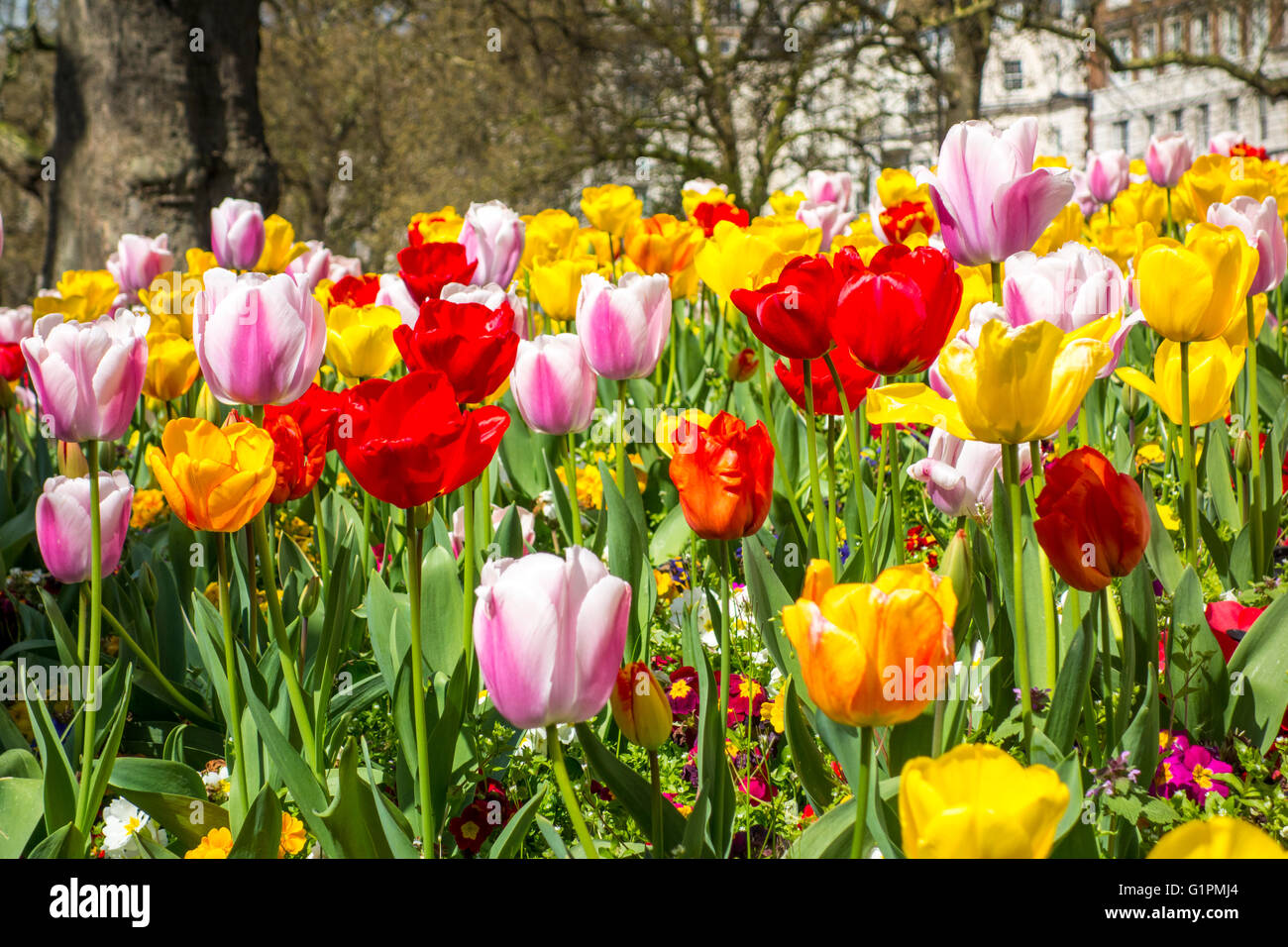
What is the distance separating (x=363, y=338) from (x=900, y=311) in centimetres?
105

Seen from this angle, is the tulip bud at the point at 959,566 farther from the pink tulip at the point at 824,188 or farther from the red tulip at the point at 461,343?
the pink tulip at the point at 824,188

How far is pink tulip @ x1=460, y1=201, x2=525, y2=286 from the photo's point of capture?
2.83 metres

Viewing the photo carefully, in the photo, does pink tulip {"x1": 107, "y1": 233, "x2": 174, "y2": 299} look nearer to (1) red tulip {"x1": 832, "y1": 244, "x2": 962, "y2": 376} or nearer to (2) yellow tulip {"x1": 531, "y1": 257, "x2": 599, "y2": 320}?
(2) yellow tulip {"x1": 531, "y1": 257, "x2": 599, "y2": 320}

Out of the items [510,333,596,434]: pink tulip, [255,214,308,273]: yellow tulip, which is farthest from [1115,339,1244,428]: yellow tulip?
[255,214,308,273]: yellow tulip

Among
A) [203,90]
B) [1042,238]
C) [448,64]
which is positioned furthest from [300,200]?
[1042,238]

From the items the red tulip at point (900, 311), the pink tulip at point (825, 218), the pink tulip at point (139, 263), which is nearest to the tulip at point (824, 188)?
the pink tulip at point (825, 218)

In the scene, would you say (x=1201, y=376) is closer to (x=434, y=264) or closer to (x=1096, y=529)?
(x=1096, y=529)

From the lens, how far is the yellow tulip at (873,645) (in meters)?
0.88

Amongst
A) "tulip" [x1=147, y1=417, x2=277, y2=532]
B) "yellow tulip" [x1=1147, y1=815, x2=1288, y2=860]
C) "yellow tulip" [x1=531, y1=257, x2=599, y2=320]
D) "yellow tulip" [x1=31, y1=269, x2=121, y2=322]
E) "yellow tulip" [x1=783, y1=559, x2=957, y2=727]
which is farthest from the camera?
"yellow tulip" [x1=31, y1=269, x2=121, y2=322]

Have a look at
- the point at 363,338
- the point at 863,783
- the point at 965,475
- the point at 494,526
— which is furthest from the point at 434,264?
the point at 863,783

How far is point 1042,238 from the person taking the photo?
269cm

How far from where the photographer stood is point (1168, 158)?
434cm

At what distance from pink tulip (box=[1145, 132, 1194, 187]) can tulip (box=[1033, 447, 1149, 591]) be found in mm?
3624

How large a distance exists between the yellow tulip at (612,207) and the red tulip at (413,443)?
2474 mm
